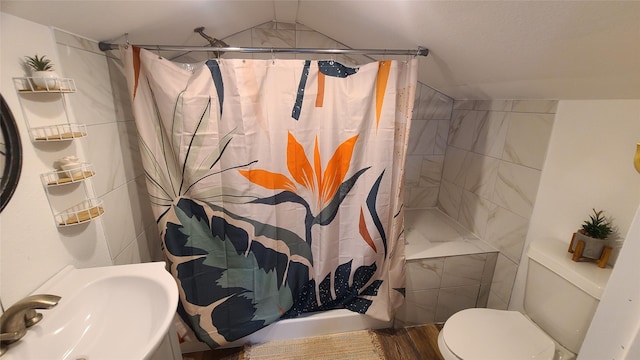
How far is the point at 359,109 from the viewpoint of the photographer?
143 cm

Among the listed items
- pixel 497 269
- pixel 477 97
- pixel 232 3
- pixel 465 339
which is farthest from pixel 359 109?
pixel 497 269

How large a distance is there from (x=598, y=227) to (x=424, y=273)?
2.85 ft

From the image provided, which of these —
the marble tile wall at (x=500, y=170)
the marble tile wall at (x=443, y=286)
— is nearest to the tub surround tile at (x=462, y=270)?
the marble tile wall at (x=443, y=286)

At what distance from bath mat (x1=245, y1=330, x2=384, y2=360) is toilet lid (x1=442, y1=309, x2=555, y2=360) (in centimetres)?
60

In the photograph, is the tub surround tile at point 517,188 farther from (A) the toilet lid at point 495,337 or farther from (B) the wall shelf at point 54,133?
(B) the wall shelf at point 54,133

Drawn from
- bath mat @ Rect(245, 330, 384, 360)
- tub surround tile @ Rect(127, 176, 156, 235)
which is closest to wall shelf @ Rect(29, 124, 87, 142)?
tub surround tile @ Rect(127, 176, 156, 235)

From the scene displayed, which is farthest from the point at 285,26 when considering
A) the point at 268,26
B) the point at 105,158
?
the point at 105,158

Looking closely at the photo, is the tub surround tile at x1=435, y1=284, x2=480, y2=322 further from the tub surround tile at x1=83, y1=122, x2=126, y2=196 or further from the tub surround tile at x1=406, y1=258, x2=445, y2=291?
the tub surround tile at x1=83, y1=122, x2=126, y2=196

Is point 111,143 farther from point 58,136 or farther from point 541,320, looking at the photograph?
point 541,320

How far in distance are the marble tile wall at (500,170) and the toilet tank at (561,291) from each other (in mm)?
282

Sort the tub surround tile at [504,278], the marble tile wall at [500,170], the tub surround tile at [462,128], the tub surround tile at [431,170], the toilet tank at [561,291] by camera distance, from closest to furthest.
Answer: the toilet tank at [561,291] → the marble tile wall at [500,170] → the tub surround tile at [504,278] → the tub surround tile at [462,128] → the tub surround tile at [431,170]

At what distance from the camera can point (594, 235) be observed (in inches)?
46.1

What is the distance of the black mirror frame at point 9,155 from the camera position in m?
0.78

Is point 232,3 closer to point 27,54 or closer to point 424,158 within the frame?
point 27,54
